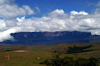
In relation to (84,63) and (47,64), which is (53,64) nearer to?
(47,64)

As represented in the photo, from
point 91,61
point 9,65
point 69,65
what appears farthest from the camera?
point 91,61

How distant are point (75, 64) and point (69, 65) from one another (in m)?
3.75

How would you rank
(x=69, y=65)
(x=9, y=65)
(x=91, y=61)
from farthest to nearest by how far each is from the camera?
(x=91, y=61) < (x=69, y=65) < (x=9, y=65)

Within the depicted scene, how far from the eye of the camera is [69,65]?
63.8 metres

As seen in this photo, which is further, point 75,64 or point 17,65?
point 75,64

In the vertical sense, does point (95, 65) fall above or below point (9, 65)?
below

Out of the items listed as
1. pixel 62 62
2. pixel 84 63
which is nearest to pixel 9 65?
pixel 62 62

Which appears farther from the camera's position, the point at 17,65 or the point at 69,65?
the point at 69,65

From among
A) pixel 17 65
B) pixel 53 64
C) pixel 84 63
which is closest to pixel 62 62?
pixel 53 64

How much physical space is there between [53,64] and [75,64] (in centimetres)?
1260

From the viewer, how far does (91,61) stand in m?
68.6

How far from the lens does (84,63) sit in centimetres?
6775

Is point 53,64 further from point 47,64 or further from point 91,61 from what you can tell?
point 91,61

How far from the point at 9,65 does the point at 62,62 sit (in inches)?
1214
